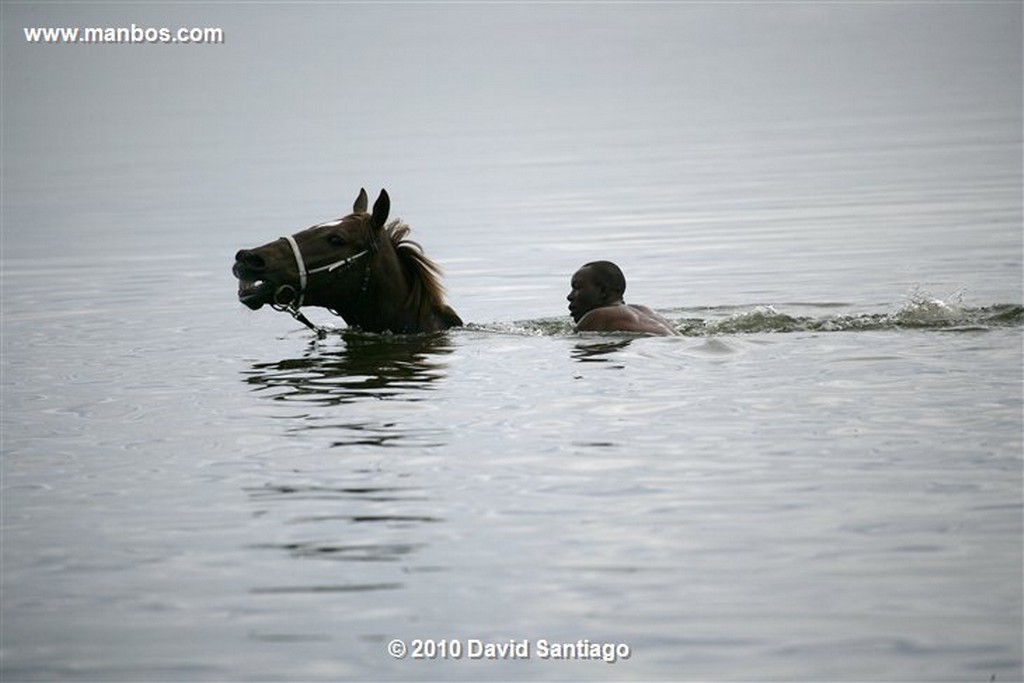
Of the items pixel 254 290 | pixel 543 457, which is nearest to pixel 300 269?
pixel 254 290

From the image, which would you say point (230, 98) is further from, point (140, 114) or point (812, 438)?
point (812, 438)

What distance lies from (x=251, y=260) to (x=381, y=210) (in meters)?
1.06

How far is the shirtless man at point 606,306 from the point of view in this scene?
47.0 ft

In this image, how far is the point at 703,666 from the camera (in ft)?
22.1

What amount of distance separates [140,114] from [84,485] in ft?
262

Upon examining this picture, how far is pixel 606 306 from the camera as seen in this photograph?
14547mm

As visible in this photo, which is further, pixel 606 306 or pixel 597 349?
pixel 606 306

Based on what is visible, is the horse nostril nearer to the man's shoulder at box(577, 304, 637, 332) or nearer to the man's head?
the man's head

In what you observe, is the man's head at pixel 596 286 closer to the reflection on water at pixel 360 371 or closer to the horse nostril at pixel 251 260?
the reflection on water at pixel 360 371

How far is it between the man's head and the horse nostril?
232 cm

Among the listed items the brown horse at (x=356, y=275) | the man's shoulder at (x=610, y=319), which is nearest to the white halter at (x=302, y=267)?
the brown horse at (x=356, y=275)

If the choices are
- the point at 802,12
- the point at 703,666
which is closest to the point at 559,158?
the point at 703,666

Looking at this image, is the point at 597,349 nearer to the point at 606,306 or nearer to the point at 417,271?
the point at 606,306

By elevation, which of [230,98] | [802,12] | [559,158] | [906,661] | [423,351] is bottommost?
[906,661]
